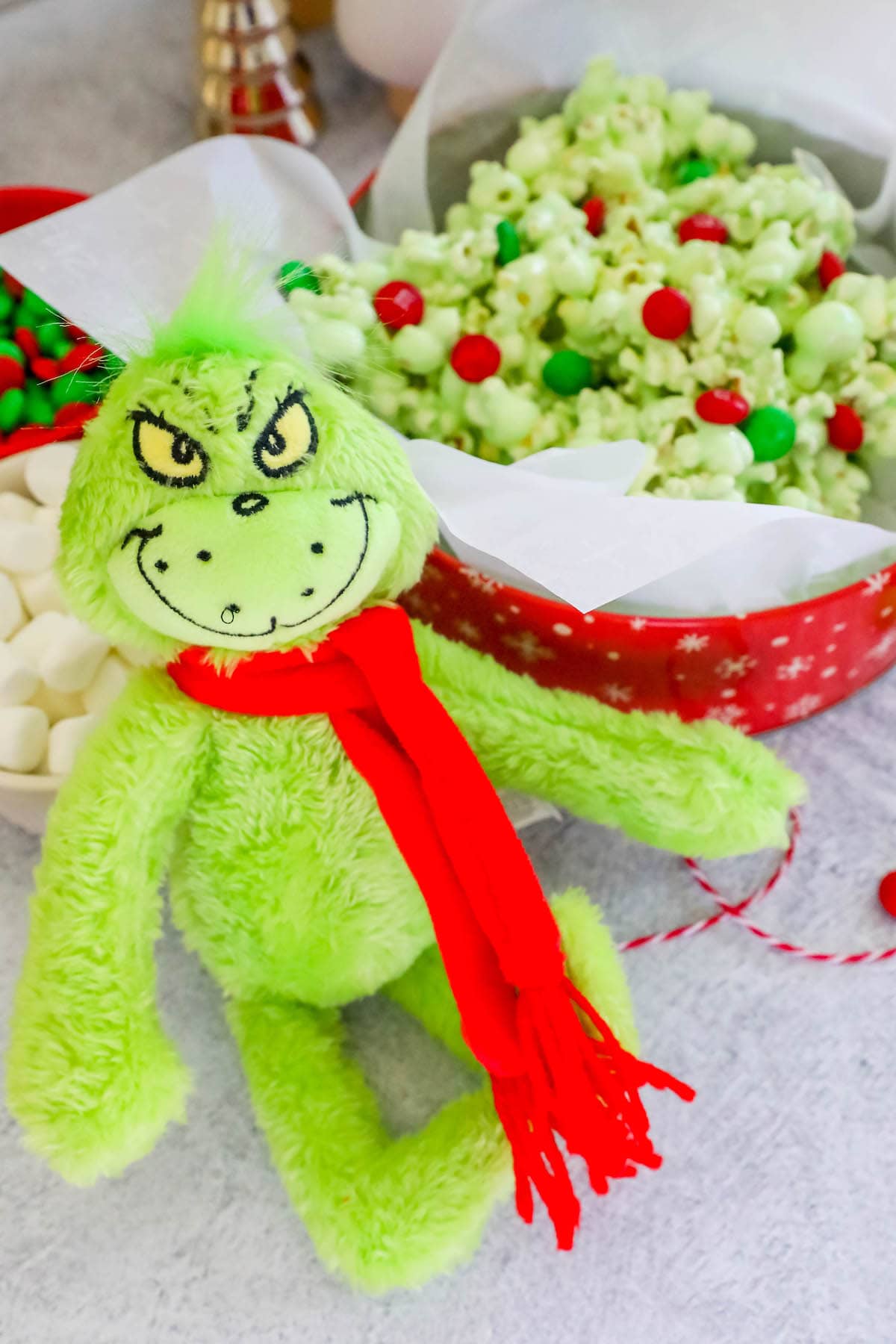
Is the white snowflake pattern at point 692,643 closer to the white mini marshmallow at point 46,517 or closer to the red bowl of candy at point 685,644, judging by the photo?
the red bowl of candy at point 685,644

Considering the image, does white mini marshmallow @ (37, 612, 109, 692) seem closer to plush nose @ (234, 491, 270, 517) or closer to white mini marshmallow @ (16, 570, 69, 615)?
white mini marshmallow @ (16, 570, 69, 615)

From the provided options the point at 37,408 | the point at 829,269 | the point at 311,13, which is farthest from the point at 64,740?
the point at 311,13

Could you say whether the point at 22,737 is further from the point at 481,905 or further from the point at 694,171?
the point at 694,171

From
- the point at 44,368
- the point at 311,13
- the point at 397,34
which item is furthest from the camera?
the point at 311,13

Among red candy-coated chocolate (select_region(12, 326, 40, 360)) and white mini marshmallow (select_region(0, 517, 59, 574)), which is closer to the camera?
white mini marshmallow (select_region(0, 517, 59, 574))

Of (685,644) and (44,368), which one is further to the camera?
(44,368)

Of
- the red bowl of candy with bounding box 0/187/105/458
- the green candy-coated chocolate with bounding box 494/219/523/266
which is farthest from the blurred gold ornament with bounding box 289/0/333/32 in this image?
the green candy-coated chocolate with bounding box 494/219/523/266
